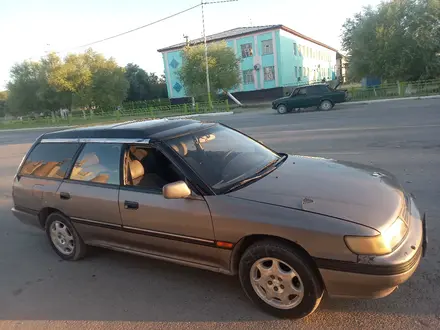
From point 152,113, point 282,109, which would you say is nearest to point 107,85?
point 152,113

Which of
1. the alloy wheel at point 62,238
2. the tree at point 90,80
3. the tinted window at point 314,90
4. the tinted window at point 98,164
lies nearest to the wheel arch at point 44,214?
the alloy wheel at point 62,238

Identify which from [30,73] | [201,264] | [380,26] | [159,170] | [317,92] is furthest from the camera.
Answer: [30,73]

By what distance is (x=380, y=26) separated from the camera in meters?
28.2

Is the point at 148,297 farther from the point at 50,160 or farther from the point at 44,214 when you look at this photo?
the point at 50,160

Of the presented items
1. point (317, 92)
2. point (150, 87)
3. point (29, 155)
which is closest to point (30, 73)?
point (150, 87)

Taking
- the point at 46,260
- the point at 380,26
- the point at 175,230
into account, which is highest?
the point at 380,26

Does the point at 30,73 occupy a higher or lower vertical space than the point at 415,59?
higher

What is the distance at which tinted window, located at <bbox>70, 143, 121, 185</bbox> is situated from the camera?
11.8 feet

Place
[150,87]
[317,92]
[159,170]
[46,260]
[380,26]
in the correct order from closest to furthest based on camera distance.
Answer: [159,170]
[46,260]
[317,92]
[380,26]
[150,87]

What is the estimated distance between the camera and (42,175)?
4.20 m

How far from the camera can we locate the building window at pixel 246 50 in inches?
1655

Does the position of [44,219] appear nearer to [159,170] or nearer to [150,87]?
[159,170]

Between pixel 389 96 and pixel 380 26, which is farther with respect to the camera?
pixel 380 26

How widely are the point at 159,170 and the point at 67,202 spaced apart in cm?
121
